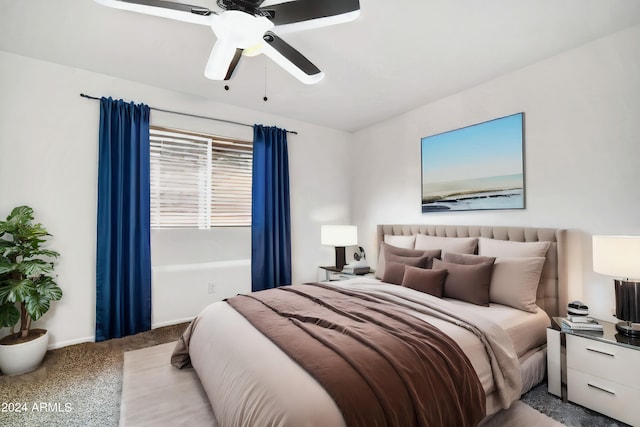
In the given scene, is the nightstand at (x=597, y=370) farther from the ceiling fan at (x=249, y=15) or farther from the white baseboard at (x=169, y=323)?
the white baseboard at (x=169, y=323)

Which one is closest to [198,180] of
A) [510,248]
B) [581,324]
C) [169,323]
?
[169,323]

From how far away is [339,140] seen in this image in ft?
15.0

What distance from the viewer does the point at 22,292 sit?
7.14ft

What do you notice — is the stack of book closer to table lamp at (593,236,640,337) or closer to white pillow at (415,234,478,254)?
table lamp at (593,236,640,337)

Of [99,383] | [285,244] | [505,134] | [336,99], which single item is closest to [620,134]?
[505,134]

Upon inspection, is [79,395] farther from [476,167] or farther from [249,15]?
[476,167]

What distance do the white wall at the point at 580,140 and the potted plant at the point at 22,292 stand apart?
153 inches

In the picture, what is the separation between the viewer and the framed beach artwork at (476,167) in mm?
2711

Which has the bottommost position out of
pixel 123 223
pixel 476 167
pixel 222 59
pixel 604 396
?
pixel 604 396

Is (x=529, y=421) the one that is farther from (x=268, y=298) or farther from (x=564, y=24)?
(x=564, y=24)

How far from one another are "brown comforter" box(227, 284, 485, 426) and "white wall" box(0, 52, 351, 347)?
1.79m

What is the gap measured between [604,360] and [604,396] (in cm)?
21

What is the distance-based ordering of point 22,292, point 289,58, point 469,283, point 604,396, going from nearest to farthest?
point 604,396, point 289,58, point 22,292, point 469,283

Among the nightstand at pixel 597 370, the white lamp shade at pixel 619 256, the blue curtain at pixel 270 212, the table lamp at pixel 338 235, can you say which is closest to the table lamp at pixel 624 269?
the white lamp shade at pixel 619 256
